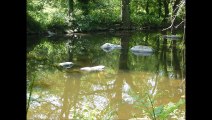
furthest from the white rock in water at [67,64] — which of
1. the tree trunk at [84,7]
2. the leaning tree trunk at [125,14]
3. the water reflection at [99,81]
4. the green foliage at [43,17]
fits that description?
the tree trunk at [84,7]

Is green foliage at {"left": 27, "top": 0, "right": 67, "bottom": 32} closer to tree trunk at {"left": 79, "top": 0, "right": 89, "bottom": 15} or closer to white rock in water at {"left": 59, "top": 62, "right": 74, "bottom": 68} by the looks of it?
tree trunk at {"left": 79, "top": 0, "right": 89, "bottom": 15}

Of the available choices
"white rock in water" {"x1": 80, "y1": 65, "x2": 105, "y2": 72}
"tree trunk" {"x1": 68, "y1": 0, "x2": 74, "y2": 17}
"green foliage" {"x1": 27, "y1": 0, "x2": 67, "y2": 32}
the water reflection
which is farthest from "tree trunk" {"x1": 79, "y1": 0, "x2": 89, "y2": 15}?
"white rock in water" {"x1": 80, "y1": 65, "x2": 105, "y2": 72}

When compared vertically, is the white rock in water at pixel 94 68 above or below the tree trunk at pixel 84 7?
below

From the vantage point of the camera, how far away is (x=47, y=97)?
31.2ft

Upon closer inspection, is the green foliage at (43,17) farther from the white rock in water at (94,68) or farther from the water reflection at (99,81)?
the white rock in water at (94,68)

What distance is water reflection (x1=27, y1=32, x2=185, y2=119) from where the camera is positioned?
28.0ft

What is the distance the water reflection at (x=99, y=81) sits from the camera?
28.0ft

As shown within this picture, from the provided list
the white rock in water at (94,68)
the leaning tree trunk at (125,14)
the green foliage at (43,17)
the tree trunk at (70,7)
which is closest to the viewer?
the white rock in water at (94,68)

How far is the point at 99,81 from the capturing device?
39.1ft

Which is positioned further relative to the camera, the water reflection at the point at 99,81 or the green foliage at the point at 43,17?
the green foliage at the point at 43,17

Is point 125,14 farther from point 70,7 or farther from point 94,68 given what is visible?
point 94,68
